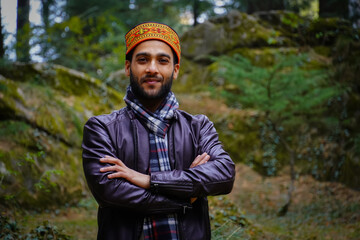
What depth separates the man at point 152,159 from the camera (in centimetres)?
192

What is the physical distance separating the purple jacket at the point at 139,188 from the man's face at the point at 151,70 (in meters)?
0.21

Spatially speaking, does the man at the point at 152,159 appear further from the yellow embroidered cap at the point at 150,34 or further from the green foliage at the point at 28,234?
the green foliage at the point at 28,234

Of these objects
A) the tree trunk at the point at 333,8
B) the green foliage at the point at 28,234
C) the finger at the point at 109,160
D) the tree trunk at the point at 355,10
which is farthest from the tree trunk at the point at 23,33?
the tree trunk at the point at 333,8

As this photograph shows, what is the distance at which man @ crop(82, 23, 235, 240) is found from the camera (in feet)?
6.28

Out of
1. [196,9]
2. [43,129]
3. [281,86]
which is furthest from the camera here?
[196,9]

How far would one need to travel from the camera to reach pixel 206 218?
2.12m

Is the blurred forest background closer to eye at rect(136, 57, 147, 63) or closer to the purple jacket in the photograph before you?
the purple jacket

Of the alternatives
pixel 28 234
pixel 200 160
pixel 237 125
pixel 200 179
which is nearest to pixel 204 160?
pixel 200 160

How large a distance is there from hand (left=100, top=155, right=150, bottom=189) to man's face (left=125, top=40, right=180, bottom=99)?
55 centimetres

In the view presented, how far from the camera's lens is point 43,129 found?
233 inches

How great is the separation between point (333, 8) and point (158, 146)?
13.7m

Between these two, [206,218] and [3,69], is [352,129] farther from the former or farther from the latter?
[3,69]

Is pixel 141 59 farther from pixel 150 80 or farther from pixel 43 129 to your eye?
pixel 43 129

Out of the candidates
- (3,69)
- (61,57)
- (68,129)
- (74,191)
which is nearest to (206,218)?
(74,191)
